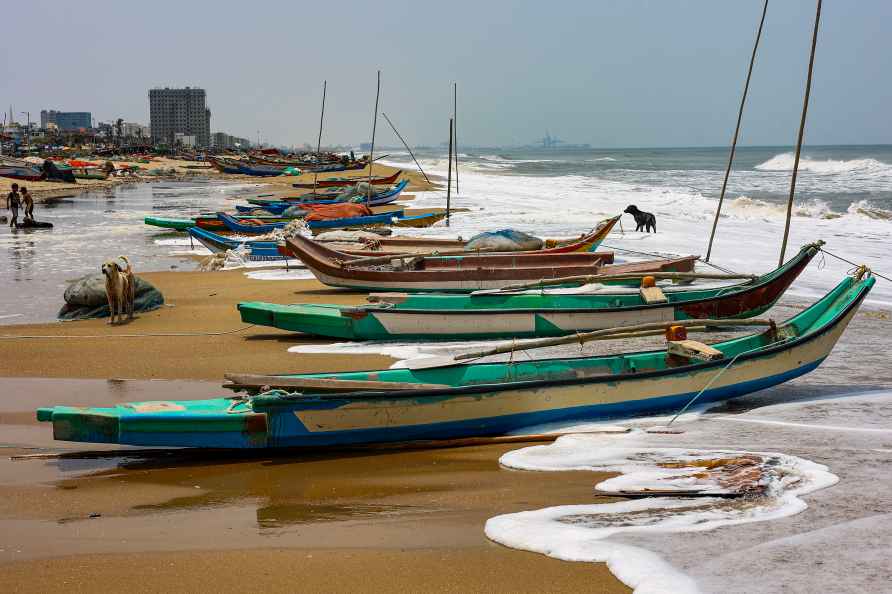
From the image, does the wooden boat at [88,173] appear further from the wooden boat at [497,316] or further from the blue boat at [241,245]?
the wooden boat at [497,316]

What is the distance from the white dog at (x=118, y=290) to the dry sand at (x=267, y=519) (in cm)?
326

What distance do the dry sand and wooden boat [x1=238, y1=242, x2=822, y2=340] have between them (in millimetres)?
2518

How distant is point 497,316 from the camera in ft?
34.4

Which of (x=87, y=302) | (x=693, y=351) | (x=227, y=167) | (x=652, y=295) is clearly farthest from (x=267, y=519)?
(x=227, y=167)

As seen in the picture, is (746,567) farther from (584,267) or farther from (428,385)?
(584,267)

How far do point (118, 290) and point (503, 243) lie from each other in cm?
646

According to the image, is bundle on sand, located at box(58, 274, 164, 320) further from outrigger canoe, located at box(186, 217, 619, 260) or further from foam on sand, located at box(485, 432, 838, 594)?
foam on sand, located at box(485, 432, 838, 594)

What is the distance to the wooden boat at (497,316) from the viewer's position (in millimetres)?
10359

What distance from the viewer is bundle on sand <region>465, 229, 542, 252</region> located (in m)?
15.2

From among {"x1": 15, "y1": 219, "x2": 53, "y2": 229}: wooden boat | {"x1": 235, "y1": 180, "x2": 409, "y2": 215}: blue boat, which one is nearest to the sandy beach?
{"x1": 15, "y1": 219, "x2": 53, "y2": 229}: wooden boat

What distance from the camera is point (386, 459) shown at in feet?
20.7

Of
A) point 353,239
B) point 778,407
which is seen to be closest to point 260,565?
point 778,407

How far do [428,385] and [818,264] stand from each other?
12438 mm

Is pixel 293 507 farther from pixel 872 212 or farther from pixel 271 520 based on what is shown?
pixel 872 212
